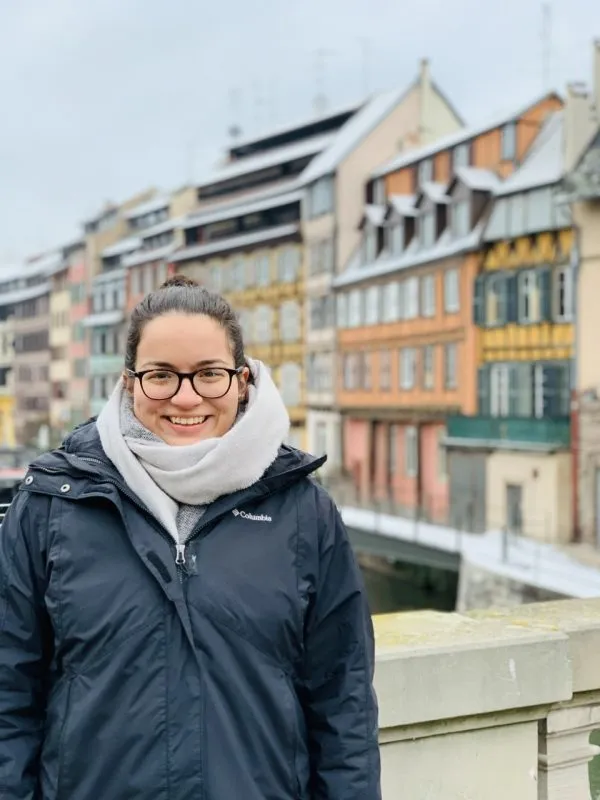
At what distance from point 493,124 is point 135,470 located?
89.2 feet

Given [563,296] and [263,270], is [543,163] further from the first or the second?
[263,270]

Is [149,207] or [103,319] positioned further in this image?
[149,207]

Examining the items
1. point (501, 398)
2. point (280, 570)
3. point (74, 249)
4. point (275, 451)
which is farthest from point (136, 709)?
point (74, 249)

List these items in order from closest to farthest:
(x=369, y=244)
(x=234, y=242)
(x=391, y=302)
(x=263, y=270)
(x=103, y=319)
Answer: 1. (x=391, y=302)
2. (x=369, y=244)
3. (x=263, y=270)
4. (x=234, y=242)
5. (x=103, y=319)

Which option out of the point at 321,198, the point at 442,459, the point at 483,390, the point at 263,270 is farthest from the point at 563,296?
the point at 263,270

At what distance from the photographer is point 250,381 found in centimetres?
205

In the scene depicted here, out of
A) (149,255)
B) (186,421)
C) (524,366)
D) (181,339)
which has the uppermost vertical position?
(149,255)

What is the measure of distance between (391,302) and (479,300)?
191 inches

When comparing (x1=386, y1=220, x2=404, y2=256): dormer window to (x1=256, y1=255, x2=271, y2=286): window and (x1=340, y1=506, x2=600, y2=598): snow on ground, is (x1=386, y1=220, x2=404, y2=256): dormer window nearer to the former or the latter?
(x1=256, y1=255, x2=271, y2=286): window

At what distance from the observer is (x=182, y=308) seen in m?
1.89

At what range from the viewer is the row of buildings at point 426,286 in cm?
2328

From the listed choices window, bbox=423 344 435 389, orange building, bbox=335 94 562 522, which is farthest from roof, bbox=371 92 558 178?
window, bbox=423 344 435 389

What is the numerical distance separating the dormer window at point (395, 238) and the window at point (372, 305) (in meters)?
1.26

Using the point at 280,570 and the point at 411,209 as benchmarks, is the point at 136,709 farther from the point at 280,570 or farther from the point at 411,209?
the point at 411,209
